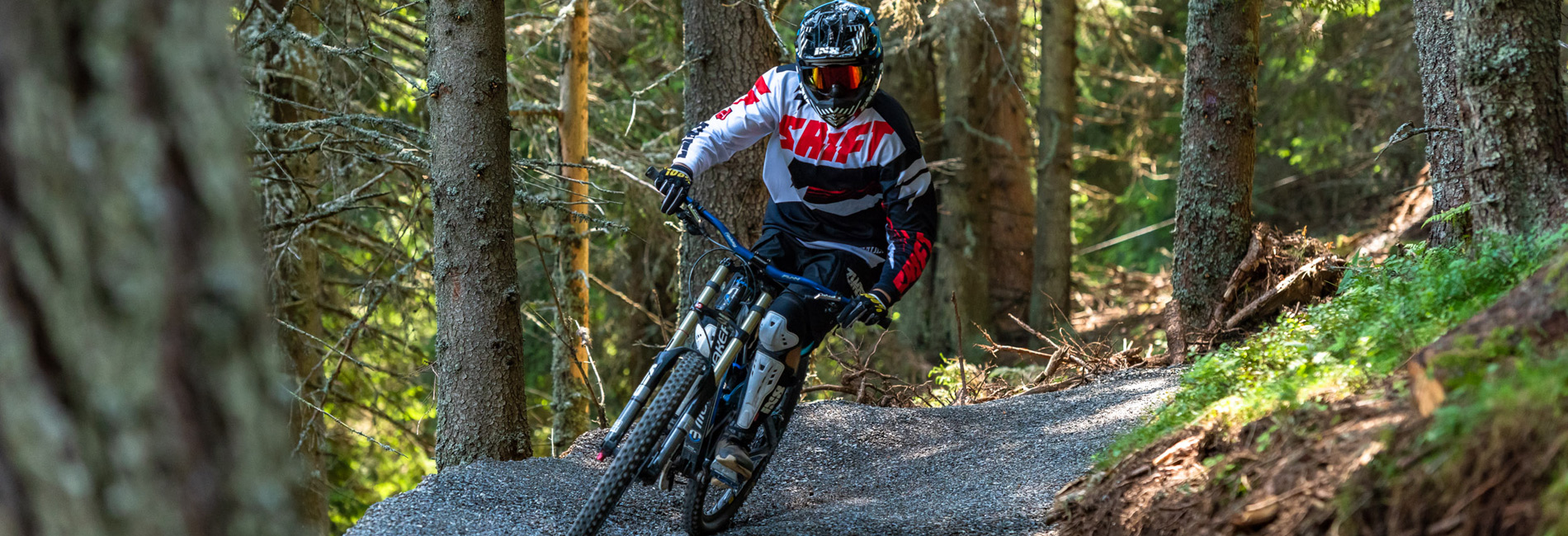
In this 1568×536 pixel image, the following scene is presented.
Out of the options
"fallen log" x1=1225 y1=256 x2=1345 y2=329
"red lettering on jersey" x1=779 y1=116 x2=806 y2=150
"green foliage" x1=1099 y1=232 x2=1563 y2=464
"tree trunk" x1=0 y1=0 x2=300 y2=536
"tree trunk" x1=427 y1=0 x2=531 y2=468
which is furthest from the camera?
"fallen log" x1=1225 y1=256 x2=1345 y2=329

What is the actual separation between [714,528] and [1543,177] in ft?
11.5

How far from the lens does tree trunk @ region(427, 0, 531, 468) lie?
14.7 feet

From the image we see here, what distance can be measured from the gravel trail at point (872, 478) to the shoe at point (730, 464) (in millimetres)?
344

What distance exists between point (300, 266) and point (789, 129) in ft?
19.3

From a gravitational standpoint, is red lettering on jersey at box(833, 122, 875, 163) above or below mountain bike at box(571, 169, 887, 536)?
above

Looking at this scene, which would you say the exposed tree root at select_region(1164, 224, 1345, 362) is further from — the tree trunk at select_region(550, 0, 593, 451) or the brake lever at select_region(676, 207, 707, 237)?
the tree trunk at select_region(550, 0, 593, 451)

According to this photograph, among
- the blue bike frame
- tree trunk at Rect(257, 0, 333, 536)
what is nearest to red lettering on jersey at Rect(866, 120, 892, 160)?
the blue bike frame

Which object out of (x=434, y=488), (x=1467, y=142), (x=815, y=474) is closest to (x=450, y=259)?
(x=434, y=488)

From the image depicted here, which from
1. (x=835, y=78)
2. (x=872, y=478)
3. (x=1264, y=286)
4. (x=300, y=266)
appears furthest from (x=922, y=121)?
(x=835, y=78)

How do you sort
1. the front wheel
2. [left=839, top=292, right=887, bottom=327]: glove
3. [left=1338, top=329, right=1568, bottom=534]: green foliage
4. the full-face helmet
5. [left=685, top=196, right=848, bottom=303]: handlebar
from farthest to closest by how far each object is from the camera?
the full-face helmet → [left=685, top=196, right=848, bottom=303]: handlebar → [left=839, top=292, right=887, bottom=327]: glove → the front wheel → [left=1338, top=329, right=1568, bottom=534]: green foliage

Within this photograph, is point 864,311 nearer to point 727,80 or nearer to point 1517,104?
point 1517,104

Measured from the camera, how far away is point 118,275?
5.15ft

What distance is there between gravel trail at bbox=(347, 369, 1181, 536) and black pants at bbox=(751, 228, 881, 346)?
88cm

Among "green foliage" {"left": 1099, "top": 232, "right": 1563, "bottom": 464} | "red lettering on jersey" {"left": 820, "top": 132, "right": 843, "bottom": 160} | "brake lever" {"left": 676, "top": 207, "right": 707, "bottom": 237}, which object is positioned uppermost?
"red lettering on jersey" {"left": 820, "top": 132, "right": 843, "bottom": 160}
